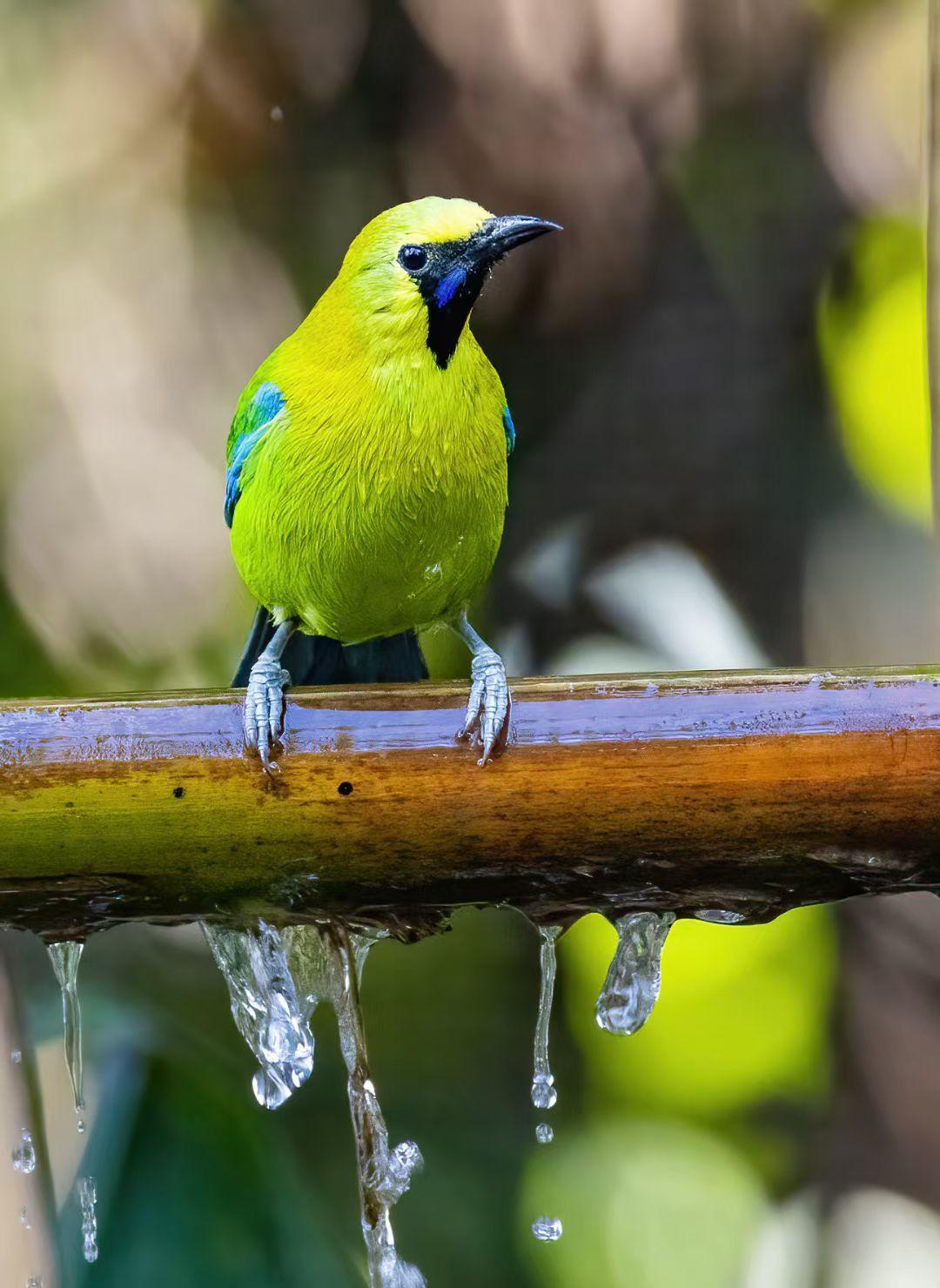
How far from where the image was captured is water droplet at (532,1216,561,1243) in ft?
9.76

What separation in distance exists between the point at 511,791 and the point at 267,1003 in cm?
57

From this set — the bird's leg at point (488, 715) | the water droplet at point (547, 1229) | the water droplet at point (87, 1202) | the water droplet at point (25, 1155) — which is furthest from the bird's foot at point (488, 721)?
the water droplet at point (547, 1229)

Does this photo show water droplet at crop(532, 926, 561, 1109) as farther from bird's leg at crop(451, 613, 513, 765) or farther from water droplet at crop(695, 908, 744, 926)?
bird's leg at crop(451, 613, 513, 765)

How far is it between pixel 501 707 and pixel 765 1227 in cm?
222

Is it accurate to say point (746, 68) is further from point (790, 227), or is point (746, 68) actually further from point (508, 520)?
point (508, 520)

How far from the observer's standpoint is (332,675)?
2.28 metres

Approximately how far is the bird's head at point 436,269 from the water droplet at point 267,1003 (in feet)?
2.63

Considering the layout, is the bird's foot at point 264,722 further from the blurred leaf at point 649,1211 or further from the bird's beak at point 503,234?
the blurred leaf at point 649,1211

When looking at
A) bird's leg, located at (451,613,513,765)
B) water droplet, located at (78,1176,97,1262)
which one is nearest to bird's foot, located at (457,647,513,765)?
bird's leg, located at (451,613,513,765)

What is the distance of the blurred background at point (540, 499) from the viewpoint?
3104 millimetres

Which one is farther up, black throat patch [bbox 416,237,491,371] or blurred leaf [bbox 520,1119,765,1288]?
black throat patch [bbox 416,237,491,371]

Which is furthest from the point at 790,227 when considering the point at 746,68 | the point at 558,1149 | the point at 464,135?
the point at 558,1149

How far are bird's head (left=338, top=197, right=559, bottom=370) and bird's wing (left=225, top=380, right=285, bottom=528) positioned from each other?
0.19 metres

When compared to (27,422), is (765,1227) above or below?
below
